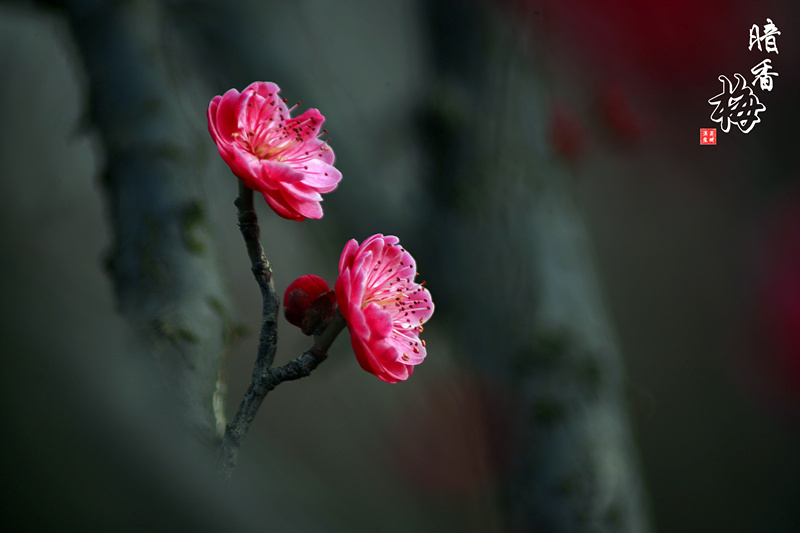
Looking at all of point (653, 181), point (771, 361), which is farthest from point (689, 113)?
point (771, 361)

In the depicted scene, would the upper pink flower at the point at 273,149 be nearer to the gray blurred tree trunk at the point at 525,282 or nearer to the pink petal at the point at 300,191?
the pink petal at the point at 300,191

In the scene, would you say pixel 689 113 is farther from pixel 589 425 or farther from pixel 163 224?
pixel 163 224

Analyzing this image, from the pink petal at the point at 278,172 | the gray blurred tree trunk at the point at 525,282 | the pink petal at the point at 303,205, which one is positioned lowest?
the gray blurred tree trunk at the point at 525,282

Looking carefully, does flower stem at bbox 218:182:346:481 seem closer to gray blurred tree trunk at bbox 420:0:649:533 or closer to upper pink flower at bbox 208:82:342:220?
upper pink flower at bbox 208:82:342:220

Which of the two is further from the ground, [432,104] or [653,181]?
[432,104]

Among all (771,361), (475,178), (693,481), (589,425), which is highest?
(475,178)

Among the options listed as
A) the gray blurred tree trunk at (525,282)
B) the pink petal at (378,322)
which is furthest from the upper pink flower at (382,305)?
the gray blurred tree trunk at (525,282)
